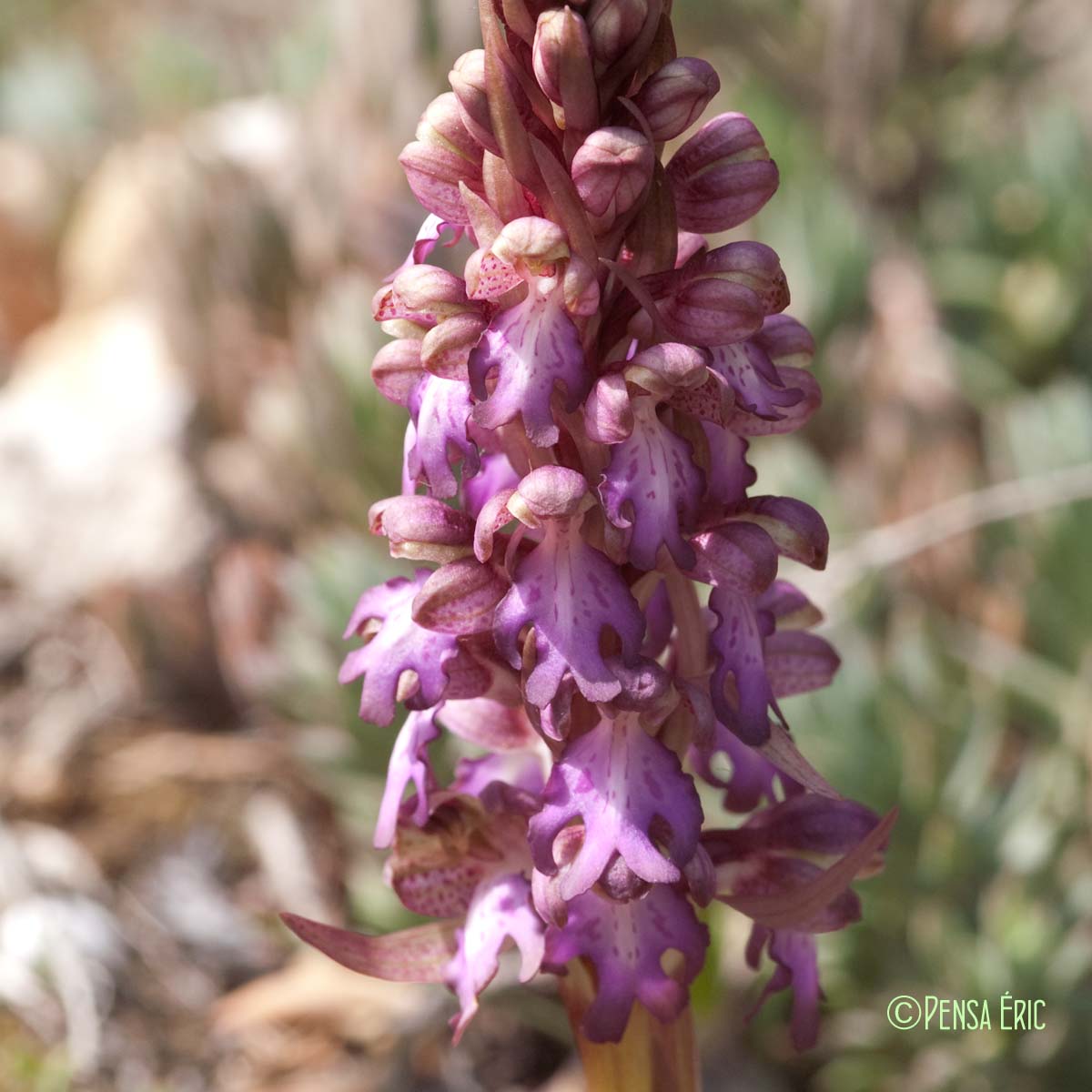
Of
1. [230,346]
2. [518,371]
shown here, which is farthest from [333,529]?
[518,371]

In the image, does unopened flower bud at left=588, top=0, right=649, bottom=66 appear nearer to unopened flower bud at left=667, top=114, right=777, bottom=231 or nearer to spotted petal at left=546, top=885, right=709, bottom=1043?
unopened flower bud at left=667, top=114, right=777, bottom=231

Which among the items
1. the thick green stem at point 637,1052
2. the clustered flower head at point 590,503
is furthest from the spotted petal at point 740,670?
the thick green stem at point 637,1052

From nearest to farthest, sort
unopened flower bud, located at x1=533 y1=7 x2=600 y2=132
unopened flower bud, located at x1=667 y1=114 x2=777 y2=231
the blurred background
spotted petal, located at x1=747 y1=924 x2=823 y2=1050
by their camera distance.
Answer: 1. unopened flower bud, located at x1=533 y1=7 x2=600 y2=132
2. unopened flower bud, located at x1=667 y1=114 x2=777 y2=231
3. spotted petal, located at x1=747 y1=924 x2=823 y2=1050
4. the blurred background

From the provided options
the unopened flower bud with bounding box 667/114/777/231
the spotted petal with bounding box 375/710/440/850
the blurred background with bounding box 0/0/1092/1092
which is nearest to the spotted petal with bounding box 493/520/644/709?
the spotted petal with bounding box 375/710/440/850

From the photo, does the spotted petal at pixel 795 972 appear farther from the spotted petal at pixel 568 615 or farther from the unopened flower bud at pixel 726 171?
the unopened flower bud at pixel 726 171

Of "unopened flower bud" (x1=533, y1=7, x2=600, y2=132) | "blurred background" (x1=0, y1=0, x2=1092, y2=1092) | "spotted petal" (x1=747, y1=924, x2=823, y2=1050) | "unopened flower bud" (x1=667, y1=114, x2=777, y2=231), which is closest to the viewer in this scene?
"unopened flower bud" (x1=533, y1=7, x2=600, y2=132)

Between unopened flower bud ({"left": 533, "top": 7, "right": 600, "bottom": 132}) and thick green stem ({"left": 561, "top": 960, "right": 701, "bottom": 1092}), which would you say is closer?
unopened flower bud ({"left": 533, "top": 7, "right": 600, "bottom": 132})

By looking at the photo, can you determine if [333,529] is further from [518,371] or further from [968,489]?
[518,371]
